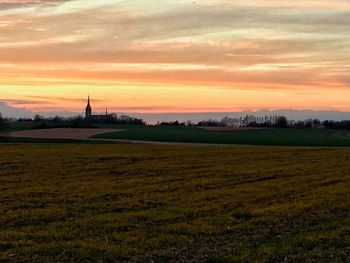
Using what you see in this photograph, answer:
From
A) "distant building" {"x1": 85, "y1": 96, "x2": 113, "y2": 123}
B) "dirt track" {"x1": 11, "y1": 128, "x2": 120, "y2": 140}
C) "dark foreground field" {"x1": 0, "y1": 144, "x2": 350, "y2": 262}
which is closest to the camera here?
"dark foreground field" {"x1": 0, "y1": 144, "x2": 350, "y2": 262}

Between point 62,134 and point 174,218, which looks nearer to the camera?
point 174,218

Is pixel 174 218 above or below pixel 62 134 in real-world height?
below

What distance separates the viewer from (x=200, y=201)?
18453mm

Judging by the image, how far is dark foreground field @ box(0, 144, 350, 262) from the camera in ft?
36.5

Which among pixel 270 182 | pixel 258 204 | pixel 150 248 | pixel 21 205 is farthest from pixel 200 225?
pixel 270 182

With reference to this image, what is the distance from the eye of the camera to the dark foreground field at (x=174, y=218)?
11.1 m

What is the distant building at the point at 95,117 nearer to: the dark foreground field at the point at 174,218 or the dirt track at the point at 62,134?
the dirt track at the point at 62,134

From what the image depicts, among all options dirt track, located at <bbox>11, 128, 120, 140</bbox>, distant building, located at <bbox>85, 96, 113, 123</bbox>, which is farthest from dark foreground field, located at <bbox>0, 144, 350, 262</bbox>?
distant building, located at <bbox>85, 96, 113, 123</bbox>

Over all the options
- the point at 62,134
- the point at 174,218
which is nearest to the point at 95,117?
the point at 62,134

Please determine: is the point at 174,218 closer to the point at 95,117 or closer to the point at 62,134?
the point at 62,134

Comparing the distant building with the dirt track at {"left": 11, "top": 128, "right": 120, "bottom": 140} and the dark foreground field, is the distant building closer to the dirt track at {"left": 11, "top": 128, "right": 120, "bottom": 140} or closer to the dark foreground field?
the dirt track at {"left": 11, "top": 128, "right": 120, "bottom": 140}

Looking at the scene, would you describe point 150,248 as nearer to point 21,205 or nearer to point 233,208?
point 233,208

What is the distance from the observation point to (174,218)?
15.1 m

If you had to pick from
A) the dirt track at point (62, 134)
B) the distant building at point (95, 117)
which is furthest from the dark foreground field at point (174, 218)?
the distant building at point (95, 117)
